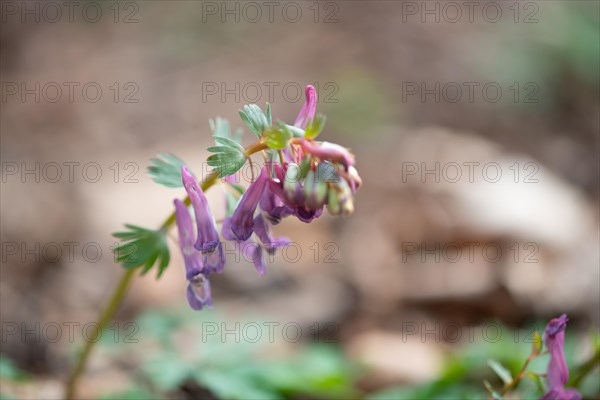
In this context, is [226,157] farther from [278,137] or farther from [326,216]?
[326,216]

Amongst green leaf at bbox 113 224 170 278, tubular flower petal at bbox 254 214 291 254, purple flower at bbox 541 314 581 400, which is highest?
tubular flower petal at bbox 254 214 291 254

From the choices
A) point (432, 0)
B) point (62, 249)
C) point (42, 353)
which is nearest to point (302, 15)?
point (432, 0)

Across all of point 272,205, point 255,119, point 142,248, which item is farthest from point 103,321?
point 255,119

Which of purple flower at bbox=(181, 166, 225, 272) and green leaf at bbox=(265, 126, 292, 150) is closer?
green leaf at bbox=(265, 126, 292, 150)

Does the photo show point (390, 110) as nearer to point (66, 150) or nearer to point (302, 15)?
point (302, 15)

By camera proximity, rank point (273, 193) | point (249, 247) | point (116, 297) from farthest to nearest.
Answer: point (116, 297)
point (249, 247)
point (273, 193)

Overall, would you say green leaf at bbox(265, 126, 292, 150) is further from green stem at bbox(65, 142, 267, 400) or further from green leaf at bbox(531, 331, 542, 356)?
green leaf at bbox(531, 331, 542, 356)

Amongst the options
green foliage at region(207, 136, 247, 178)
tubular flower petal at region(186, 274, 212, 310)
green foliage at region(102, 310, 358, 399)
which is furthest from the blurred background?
green foliage at region(207, 136, 247, 178)
